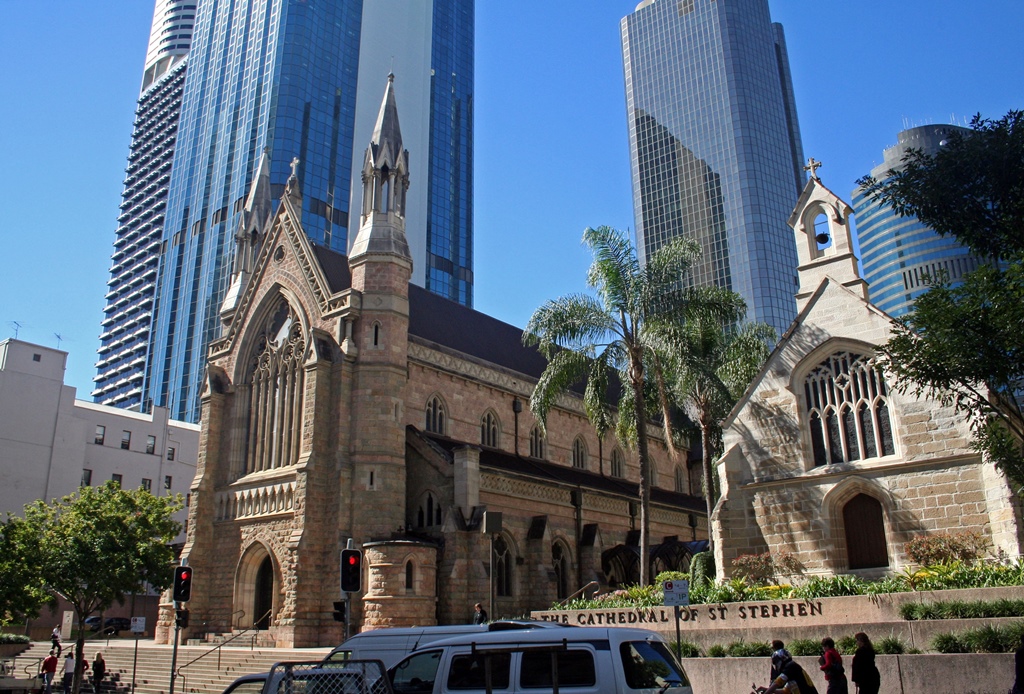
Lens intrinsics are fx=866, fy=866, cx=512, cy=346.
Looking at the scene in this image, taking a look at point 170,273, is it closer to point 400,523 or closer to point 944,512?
point 400,523

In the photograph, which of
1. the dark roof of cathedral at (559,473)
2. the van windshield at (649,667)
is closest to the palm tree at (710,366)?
the dark roof of cathedral at (559,473)

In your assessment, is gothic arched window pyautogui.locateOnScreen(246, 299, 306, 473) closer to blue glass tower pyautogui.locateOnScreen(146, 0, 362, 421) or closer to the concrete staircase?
the concrete staircase

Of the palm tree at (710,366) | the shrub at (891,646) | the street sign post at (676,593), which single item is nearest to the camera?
the street sign post at (676,593)

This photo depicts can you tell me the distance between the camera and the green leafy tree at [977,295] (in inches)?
662

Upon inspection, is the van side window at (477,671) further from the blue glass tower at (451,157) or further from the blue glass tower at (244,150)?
the blue glass tower at (451,157)

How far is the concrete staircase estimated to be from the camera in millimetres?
25438

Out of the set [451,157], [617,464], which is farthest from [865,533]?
[451,157]

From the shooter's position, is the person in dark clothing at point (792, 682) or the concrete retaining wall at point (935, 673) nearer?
the person in dark clothing at point (792, 682)

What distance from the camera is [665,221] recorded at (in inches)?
4897

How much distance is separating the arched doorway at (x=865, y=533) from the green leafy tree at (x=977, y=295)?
3246 millimetres

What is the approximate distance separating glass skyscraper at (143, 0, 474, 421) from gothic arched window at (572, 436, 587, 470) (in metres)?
61.3

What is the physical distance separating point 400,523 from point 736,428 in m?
12.2

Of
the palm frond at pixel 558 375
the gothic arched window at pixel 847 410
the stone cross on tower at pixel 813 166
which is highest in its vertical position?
the stone cross on tower at pixel 813 166

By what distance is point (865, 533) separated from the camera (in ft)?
74.3
